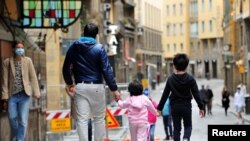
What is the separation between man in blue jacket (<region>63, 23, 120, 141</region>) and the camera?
31.0 ft

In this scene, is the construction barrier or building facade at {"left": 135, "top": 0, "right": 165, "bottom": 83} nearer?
the construction barrier

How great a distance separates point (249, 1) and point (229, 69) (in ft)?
63.3

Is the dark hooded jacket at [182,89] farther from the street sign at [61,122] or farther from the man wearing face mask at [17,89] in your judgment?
the street sign at [61,122]

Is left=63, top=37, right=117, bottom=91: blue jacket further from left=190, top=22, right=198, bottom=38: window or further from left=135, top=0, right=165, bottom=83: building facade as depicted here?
left=190, top=22, right=198, bottom=38: window

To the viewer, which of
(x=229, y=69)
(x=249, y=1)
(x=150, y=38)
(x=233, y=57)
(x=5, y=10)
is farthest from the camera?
(x=150, y=38)

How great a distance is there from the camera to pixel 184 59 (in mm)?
11250

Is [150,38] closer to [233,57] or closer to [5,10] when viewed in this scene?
[233,57]

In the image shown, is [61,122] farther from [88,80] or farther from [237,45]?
[237,45]

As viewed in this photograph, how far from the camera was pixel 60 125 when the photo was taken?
18484 mm

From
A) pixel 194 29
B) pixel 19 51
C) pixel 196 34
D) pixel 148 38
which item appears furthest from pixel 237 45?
pixel 194 29

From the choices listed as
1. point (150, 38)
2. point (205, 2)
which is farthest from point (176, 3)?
point (150, 38)

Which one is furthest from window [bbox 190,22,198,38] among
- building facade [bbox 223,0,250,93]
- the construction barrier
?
the construction barrier

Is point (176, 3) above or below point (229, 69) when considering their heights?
above

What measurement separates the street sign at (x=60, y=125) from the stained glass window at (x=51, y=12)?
2497 mm
